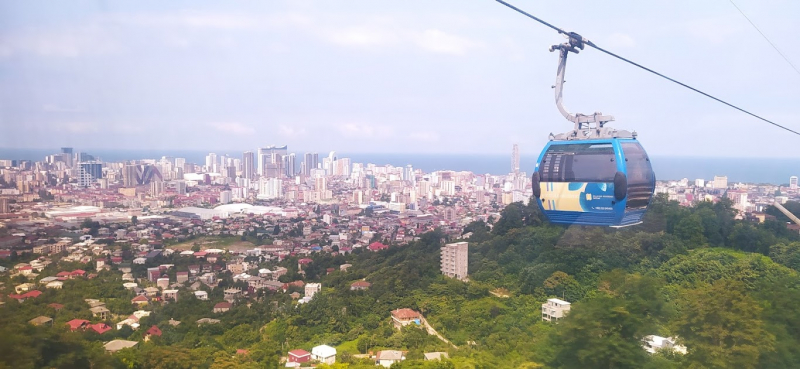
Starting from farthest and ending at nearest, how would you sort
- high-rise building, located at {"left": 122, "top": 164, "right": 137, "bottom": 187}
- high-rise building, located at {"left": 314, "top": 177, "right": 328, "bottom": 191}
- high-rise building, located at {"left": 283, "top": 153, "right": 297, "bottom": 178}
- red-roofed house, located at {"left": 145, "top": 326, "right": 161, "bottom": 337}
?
1. high-rise building, located at {"left": 314, "top": 177, "right": 328, "bottom": 191}
2. high-rise building, located at {"left": 283, "top": 153, "right": 297, "bottom": 178}
3. high-rise building, located at {"left": 122, "top": 164, "right": 137, "bottom": 187}
4. red-roofed house, located at {"left": 145, "top": 326, "right": 161, "bottom": 337}

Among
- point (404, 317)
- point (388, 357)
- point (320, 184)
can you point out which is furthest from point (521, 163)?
point (388, 357)

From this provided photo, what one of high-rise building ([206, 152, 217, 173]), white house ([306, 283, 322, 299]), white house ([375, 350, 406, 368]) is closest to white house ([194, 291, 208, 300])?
white house ([306, 283, 322, 299])

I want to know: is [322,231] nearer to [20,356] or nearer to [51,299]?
[51,299]

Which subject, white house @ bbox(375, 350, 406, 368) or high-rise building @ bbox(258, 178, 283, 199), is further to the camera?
high-rise building @ bbox(258, 178, 283, 199)

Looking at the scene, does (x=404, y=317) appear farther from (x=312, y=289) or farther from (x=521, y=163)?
(x=521, y=163)

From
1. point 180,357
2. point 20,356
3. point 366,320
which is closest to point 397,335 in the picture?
point 366,320

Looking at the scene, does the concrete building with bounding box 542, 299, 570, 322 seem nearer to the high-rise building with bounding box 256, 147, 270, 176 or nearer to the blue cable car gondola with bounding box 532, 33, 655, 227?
the blue cable car gondola with bounding box 532, 33, 655, 227
